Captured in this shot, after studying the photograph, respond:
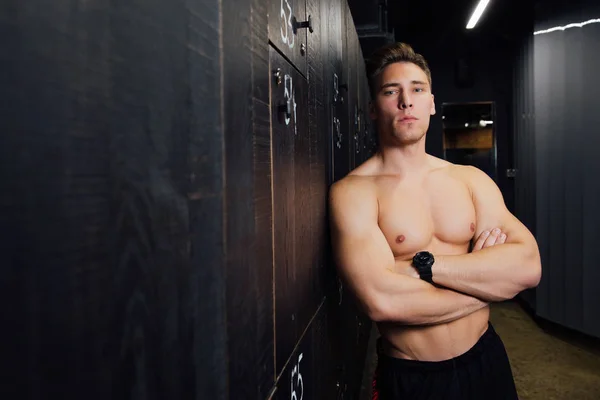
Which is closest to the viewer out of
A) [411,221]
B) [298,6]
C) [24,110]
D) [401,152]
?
[24,110]

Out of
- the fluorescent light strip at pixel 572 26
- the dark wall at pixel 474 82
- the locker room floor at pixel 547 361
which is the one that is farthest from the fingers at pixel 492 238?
the dark wall at pixel 474 82

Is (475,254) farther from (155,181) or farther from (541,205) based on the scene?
(541,205)

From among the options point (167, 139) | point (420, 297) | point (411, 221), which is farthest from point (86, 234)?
point (411, 221)

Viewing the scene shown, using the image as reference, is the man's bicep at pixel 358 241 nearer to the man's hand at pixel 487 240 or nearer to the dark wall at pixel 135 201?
the man's hand at pixel 487 240

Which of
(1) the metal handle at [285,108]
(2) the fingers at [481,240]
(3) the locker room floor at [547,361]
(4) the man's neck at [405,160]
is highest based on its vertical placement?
(1) the metal handle at [285,108]

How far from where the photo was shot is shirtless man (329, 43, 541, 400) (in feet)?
5.24

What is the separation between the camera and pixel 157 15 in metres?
0.58

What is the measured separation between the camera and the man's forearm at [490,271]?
161cm

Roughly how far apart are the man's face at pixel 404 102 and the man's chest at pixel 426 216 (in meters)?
0.22

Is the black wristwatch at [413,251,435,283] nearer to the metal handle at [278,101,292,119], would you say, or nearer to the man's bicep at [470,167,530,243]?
the man's bicep at [470,167,530,243]

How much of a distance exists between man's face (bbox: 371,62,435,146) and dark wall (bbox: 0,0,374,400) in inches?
39.5

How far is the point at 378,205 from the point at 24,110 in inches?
56.5

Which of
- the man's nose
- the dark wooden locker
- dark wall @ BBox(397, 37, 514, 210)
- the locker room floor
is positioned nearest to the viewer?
the dark wooden locker

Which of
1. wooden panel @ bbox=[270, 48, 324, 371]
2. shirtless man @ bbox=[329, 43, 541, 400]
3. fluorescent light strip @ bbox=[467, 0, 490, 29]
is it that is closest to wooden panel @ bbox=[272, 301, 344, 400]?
wooden panel @ bbox=[270, 48, 324, 371]
